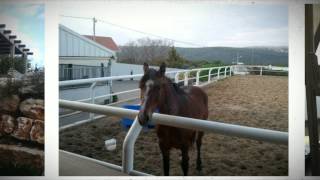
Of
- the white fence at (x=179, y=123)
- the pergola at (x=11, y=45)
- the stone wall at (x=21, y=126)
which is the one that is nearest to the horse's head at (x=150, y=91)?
the white fence at (x=179, y=123)

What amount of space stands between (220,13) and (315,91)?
1106 mm

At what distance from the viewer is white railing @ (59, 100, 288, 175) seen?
127 inches

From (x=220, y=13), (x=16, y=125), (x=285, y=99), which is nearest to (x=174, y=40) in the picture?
(x=220, y=13)

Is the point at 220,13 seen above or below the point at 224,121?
above

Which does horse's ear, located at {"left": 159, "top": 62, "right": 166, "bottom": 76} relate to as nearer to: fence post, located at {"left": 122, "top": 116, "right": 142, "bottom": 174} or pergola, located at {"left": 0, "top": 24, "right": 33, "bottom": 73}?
fence post, located at {"left": 122, "top": 116, "right": 142, "bottom": 174}

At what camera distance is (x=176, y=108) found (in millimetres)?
3418

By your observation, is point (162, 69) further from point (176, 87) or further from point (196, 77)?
point (196, 77)

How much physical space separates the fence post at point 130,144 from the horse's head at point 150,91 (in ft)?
0.53

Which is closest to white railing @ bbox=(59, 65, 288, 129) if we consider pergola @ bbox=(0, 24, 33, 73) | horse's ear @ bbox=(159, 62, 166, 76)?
horse's ear @ bbox=(159, 62, 166, 76)

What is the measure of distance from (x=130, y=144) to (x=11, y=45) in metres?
1.42

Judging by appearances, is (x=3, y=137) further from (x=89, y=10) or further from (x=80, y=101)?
(x=89, y=10)

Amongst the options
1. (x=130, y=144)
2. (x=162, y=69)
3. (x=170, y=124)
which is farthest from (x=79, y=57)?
(x=170, y=124)

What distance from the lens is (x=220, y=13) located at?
354 cm

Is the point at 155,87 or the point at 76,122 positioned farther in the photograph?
the point at 76,122
